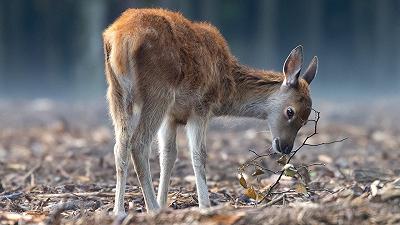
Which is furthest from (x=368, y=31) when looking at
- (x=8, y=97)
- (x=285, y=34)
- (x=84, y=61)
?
(x=8, y=97)

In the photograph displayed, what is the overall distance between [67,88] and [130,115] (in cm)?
1910

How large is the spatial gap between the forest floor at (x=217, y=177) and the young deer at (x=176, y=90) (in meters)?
0.28

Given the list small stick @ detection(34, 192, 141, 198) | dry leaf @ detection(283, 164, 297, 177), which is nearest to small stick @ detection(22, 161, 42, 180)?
small stick @ detection(34, 192, 141, 198)

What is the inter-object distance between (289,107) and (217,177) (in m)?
1.51

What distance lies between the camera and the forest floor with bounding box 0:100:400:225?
5.74 meters

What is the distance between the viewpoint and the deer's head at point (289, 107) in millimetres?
8289

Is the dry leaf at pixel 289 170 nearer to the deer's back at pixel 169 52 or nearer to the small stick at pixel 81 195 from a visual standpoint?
the deer's back at pixel 169 52

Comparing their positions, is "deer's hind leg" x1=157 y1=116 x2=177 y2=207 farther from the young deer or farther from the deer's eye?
the deer's eye

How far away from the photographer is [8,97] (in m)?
25.2

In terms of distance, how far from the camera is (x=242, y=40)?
2580 cm

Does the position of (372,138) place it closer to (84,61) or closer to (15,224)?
(15,224)

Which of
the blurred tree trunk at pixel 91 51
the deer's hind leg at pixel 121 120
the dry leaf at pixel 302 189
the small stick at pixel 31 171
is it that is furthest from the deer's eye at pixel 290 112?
the blurred tree trunk at pixel 91 51

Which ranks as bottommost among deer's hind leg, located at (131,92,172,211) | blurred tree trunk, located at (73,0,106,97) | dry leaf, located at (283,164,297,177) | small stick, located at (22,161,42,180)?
dry leaf, located at (283,164,297,177)

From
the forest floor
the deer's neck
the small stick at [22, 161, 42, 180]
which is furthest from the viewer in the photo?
the small stick at [22, 161, 42, 180]
